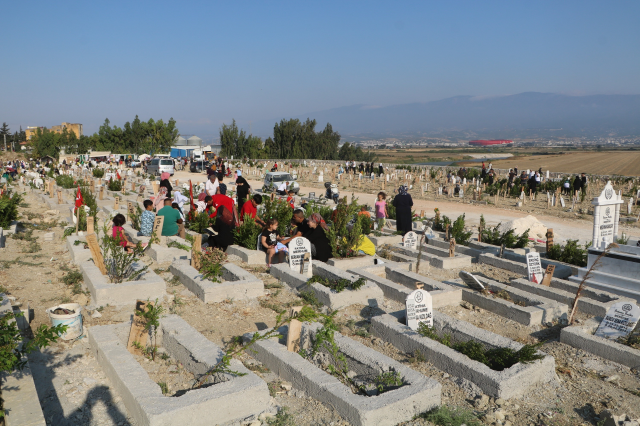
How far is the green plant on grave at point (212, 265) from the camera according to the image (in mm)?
7289

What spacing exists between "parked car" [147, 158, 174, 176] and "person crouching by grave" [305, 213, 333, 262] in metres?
28.7

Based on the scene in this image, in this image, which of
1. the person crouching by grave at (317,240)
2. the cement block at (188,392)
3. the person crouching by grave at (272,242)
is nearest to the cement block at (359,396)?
the cement block at (188,392)

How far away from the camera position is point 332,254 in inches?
357

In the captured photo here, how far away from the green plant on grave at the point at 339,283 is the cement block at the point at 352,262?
1293mm

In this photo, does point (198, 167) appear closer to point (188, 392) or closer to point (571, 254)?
point (571, 254)

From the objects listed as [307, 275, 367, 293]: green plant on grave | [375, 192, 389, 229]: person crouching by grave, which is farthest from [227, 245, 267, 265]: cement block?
[375, 192, 389, 229]: person crouching by grave

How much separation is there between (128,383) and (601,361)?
4643 mm

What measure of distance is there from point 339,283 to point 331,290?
0.57 ft

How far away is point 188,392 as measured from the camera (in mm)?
3916

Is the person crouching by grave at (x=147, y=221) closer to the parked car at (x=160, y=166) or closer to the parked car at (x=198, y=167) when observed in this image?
the parked car at (x=160, y=166)

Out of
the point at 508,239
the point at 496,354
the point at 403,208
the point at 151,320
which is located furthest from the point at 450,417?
the point at 403,208

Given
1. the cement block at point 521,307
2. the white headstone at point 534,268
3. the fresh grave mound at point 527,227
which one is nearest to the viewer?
the cement block at point 521,307

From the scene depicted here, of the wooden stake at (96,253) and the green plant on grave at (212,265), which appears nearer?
the wooden stake at (96,253)

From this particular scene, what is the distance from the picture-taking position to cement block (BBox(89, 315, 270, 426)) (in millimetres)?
3666
